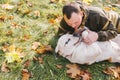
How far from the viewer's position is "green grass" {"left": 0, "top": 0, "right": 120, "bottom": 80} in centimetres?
337

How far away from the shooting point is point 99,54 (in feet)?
11.2

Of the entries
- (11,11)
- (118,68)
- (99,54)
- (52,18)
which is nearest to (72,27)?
(99,54)

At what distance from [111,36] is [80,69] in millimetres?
572

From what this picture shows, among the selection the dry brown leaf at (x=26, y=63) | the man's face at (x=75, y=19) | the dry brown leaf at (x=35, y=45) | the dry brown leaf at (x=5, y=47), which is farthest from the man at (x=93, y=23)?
the dry brown leaf at (x=5, y=47)

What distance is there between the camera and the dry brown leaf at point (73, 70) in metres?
3.33

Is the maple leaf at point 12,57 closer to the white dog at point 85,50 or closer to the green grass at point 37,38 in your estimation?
the green grass at point 37,38

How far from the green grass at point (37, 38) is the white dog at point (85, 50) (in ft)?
0.34

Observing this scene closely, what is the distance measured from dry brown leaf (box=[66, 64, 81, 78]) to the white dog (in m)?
0.06

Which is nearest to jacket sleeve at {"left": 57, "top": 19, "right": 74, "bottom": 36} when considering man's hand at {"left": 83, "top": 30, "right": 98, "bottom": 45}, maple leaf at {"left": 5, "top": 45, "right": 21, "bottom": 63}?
man's hand at {"left": 83, "top": 30, "right": 98, "bottom": 45}

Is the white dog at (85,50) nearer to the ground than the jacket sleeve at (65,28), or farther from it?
nearer to the ground

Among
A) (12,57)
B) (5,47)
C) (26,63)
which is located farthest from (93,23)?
(5,47)

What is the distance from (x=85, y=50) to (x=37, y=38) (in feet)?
2.88

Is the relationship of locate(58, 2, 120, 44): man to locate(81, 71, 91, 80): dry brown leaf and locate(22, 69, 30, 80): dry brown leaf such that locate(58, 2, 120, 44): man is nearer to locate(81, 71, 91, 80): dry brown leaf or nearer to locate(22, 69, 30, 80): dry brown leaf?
locate(81, 71, 91, 80): dry brown leaf

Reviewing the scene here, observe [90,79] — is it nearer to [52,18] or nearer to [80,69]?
[80,69]
